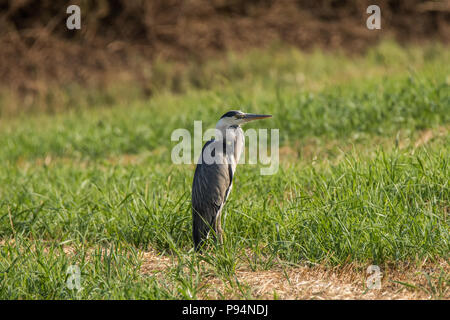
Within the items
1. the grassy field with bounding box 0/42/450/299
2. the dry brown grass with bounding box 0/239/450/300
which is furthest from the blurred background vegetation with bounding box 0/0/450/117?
the dry brown grass with bounding box 0/239/450/300

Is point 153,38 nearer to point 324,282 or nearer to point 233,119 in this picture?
point 233,119

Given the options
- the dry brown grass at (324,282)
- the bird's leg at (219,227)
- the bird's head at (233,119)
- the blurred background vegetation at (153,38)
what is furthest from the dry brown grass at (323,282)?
the blurred background vegetation at (153,38)

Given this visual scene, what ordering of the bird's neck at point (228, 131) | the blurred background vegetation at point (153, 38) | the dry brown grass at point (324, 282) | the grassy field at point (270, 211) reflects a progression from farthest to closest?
the blurred background vegetation at point (153, 38) → the bird's neck at point (228, 131) → the grassy field at point (270, 211) → the dry brown grass at point (324, 282)

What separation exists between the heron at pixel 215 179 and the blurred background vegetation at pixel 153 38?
7.51 meters

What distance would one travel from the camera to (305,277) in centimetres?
Answer: 369

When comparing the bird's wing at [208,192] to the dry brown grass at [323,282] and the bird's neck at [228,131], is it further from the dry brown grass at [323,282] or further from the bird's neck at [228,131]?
the dry brown grass at [323,282]

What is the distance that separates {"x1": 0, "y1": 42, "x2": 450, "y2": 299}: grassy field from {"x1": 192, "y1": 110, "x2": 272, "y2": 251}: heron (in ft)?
0.64

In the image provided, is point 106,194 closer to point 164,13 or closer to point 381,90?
point 381,90

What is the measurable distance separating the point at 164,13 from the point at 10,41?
411cm

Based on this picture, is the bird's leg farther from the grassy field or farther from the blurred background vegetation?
the blurred background vegetation

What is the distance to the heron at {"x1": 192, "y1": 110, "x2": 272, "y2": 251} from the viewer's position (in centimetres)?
404

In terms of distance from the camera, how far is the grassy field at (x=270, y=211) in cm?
358

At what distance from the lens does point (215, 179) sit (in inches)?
164
